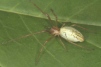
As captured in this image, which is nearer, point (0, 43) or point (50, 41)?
point (0, 43)

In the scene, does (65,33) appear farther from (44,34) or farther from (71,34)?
(44,34)

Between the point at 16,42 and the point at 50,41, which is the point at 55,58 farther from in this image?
the point at 16,42

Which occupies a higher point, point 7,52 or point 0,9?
point 0,9

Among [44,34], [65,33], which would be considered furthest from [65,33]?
[44,34]

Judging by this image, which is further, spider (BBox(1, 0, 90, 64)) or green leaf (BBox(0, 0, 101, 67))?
spider (BBox(1, 0, 90, 64))

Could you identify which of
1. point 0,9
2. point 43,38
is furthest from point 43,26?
point 0,9

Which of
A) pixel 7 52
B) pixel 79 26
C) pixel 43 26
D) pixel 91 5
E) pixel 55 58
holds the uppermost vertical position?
Result: pixel 91 5
